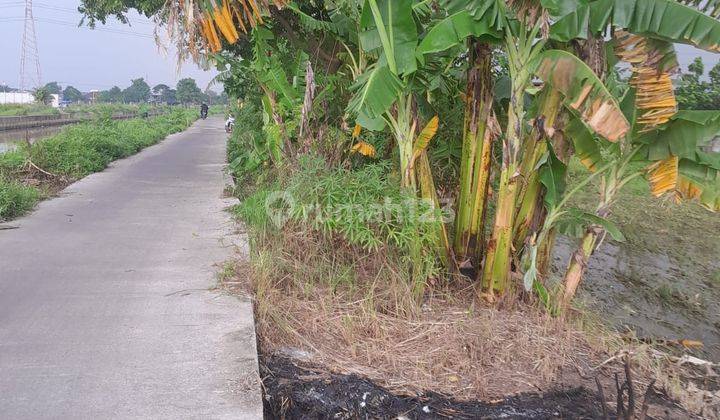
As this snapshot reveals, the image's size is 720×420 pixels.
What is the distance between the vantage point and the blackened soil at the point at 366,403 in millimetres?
3686

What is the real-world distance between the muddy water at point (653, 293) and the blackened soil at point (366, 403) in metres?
2.47

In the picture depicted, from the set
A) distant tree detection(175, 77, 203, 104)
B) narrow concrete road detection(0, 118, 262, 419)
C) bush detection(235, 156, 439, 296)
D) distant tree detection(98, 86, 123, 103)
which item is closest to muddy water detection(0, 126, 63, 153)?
narrow concrete road detection(0, 118, 262, 419)

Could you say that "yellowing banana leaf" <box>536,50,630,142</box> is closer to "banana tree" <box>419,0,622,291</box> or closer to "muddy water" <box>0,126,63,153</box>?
"banana tree" <box>419,0,622,291</box>

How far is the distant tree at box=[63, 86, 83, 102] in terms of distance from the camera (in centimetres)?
11644

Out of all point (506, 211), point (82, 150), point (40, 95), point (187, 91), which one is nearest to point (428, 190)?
point (506, 211)

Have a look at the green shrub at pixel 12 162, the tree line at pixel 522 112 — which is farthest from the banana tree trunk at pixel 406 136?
the green shrub at pixel 12 162

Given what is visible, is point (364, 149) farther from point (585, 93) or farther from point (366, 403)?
point (366, 403)

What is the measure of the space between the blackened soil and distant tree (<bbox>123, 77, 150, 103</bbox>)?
109228mm

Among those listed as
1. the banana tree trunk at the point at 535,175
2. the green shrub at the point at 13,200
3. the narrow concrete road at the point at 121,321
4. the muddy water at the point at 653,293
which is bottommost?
the muddy water at the point at 653,293

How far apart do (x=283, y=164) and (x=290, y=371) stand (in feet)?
12.8

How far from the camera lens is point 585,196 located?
42.8 feet

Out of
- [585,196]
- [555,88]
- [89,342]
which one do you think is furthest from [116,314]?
[585,196]

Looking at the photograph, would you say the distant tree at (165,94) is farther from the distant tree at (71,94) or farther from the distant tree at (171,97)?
the distant tree at (71,94)

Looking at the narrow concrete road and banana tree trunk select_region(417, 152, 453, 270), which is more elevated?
banana tree trunk select_region(417, 152, 453, 270)
